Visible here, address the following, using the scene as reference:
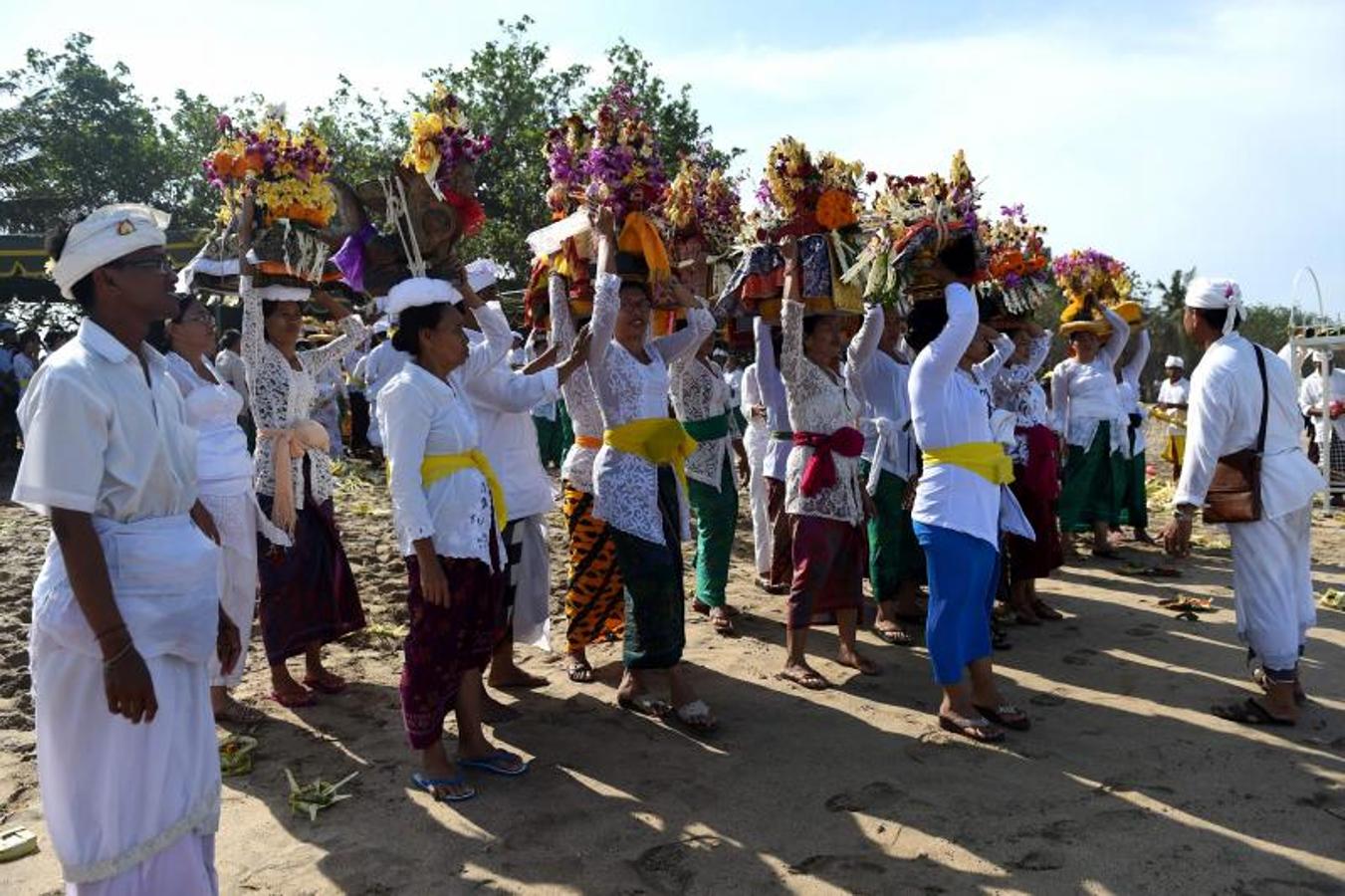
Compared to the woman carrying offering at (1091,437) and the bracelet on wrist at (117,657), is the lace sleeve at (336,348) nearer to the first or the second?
the bracelet on wrist at (117,657)

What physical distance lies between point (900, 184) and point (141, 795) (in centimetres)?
433

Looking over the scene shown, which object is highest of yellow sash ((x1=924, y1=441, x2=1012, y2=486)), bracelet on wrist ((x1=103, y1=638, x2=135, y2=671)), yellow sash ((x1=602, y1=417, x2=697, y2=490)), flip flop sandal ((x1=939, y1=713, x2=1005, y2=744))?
yellow sash ((x1=602, y1=417, x2=697, y2=490))

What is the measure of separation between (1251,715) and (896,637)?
2.01 meters

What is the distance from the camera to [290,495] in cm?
521

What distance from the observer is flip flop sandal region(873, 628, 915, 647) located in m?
6.32

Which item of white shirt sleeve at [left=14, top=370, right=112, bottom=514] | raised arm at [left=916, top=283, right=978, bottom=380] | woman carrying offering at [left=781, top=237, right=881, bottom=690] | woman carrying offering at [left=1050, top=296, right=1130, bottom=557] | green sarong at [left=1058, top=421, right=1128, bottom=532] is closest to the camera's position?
white shirt sleeve at [left=14, top=370, right=112, bottom=514]

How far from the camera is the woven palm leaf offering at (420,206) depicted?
14.7ft

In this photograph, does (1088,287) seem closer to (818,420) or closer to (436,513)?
(818,420)

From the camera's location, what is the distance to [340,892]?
3.43 m

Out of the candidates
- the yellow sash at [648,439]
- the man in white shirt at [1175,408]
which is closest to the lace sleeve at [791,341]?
the yellow sash at [648,439]

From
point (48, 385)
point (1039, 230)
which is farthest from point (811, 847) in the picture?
point (1039, 230)

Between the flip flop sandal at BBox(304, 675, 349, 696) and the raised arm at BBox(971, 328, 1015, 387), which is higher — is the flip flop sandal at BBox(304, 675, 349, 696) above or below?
below

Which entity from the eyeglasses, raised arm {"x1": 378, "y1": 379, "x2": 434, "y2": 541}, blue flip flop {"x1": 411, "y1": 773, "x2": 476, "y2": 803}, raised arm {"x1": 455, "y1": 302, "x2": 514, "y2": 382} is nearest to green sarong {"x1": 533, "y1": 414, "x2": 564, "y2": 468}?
raised arm {"x1": 455, "y1": 302, "x2": 514, "y2": 382}

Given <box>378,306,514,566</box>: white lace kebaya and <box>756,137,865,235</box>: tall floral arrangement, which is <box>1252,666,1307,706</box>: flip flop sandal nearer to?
<box>756,137,865,235</box>: tall floral arrangement
